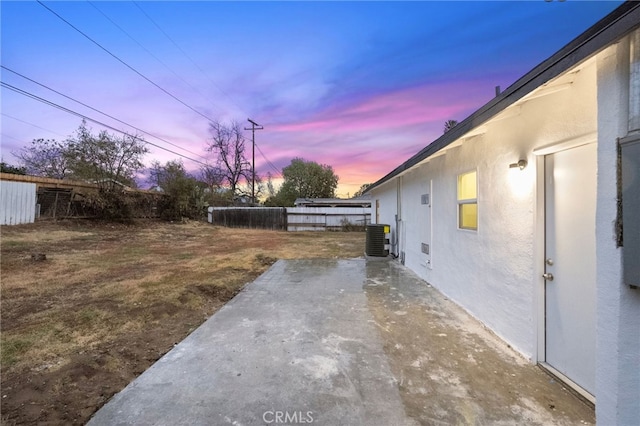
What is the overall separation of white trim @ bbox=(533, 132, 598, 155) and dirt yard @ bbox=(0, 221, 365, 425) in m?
4.27

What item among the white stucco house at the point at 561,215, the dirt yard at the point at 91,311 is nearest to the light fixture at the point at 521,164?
the white stucco house at the point at 561,215

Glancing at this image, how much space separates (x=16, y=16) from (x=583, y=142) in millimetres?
12838

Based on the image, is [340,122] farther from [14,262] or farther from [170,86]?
[14,262]

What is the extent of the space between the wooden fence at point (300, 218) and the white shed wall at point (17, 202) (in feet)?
35.9

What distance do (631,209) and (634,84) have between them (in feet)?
1.98

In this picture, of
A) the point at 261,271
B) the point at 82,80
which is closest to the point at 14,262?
the point at 261,271

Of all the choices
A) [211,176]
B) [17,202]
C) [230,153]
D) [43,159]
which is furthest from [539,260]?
[230,153]

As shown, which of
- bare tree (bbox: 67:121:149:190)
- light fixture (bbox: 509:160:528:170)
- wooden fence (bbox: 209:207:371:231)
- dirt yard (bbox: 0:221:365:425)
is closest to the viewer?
dirt yard (bbox: 0:221:365:425)

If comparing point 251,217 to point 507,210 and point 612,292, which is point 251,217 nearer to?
point 507,210

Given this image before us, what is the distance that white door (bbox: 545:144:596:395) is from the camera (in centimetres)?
221

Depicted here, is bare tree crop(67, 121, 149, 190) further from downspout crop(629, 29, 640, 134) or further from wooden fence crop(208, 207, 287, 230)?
downspout crop(629, 29, 640, 134)

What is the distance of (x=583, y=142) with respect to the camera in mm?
2225

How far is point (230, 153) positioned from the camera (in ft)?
111

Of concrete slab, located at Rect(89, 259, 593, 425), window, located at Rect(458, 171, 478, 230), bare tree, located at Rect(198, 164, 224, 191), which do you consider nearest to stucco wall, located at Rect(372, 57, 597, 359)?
window, located at Rect(458, 171, 478, 230)
